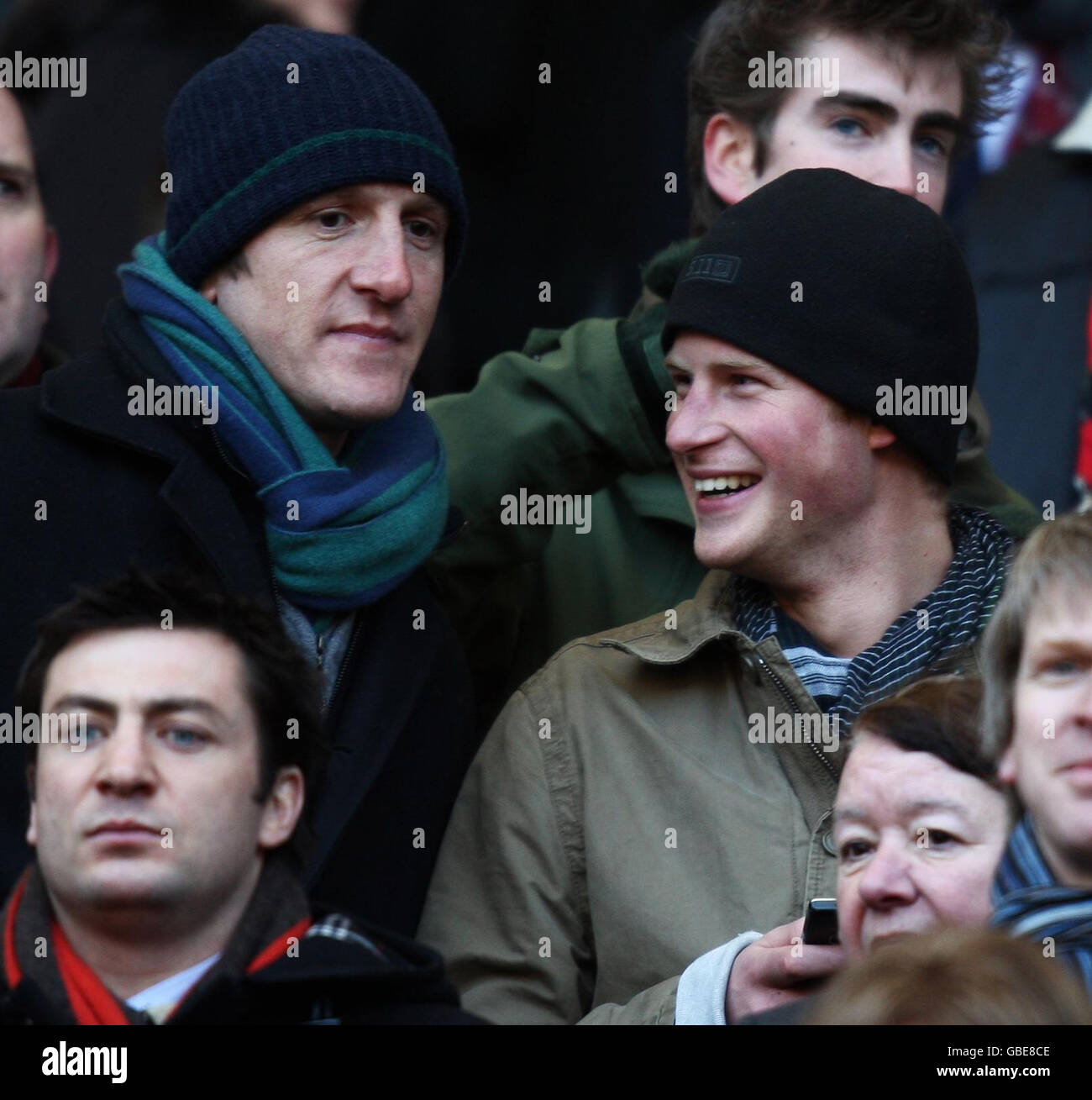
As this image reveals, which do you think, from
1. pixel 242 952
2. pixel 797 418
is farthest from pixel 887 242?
pixel 242 952

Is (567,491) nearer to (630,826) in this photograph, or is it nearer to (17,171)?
(630,826)

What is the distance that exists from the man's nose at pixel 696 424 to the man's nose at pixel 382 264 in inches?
20.0

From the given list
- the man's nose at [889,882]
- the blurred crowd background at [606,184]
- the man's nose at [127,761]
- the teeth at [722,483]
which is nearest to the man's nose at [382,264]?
the teeth at [722,483]

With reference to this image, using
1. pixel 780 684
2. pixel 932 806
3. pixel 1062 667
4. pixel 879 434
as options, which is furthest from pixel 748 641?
pixel 1062 667

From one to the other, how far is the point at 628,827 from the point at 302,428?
0.83m

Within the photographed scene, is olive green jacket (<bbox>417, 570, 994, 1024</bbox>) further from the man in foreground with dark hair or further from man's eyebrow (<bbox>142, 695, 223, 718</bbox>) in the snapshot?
man's eyebrow (<bbox>142, 695, 223, 718</bbox>)

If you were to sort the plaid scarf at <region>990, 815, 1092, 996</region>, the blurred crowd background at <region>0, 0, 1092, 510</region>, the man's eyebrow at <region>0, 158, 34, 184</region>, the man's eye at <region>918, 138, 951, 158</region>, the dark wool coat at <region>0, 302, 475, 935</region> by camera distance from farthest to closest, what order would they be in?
the blurred crowd background at <region>0, 0, 1092, 510</region> < the man's eye at <region>918, 138, 951, 158</region> < the man's eyebrow at <region>0, 158, 34, 184</region> < the dark wool coat at <region>0, 302, 475, 935</region> < the plaid scarf at <region>990, 815, 1092, 996</region>

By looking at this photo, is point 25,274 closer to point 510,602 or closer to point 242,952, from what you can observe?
point 510,602

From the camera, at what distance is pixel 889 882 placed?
9.70 feet

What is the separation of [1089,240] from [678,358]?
2405mm

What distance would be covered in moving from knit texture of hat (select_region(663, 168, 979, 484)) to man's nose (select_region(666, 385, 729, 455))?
0.36 feet

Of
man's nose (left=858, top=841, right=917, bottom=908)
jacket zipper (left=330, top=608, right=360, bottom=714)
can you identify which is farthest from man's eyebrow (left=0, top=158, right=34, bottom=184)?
man's nose (left=858, top=841, right=917, bottom=908)

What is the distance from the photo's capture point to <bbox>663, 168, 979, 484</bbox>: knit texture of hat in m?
3.76

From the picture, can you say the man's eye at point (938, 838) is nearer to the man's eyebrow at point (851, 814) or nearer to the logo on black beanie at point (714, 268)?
the man's eyebrow at point (851, 814)
